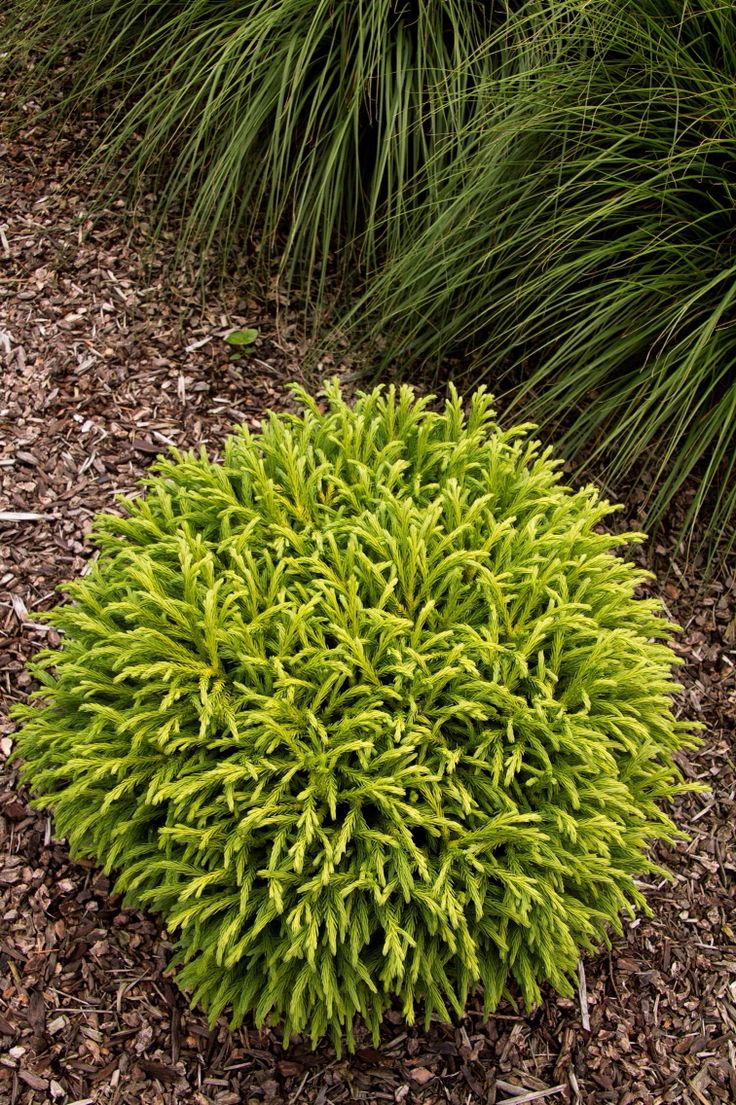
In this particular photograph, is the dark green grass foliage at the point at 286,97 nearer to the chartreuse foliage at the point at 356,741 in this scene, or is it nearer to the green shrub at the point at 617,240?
the green shrub at the point at 617,240

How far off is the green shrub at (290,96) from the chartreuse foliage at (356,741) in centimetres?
163

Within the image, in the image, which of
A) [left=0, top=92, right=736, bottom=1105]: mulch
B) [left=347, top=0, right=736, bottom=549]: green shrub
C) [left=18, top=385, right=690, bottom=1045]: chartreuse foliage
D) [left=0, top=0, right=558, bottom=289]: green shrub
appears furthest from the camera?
[left=0, top=0, right=558, bottom=289]: green shrub

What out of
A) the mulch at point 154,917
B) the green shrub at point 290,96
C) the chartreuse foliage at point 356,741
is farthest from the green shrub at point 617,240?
the chartreuse foliage at point 356,741

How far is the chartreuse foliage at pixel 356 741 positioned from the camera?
6.22 ft

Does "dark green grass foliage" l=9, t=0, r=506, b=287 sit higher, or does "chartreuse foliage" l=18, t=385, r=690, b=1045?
"dark green grass foliage" l=9, t=0, r=506, b=287

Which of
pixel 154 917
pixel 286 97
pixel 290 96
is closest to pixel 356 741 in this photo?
pixel 154 917

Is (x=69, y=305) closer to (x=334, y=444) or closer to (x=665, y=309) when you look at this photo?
(x=334, y=444)

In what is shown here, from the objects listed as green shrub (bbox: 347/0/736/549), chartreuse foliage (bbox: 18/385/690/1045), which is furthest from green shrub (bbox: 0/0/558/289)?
chartreuse foliage (bbox: 18/385/690/1045)

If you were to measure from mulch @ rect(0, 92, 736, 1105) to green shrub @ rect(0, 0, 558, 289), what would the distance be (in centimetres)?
38

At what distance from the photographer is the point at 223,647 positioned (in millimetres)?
2047

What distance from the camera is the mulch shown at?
225 cm

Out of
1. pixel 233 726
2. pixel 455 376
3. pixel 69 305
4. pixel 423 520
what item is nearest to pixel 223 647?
pixel 233 726

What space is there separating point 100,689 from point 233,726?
15.9 inches

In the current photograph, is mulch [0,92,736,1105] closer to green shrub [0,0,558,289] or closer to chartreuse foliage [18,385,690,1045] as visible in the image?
chartreuse foliage [18,385,690,1045]
